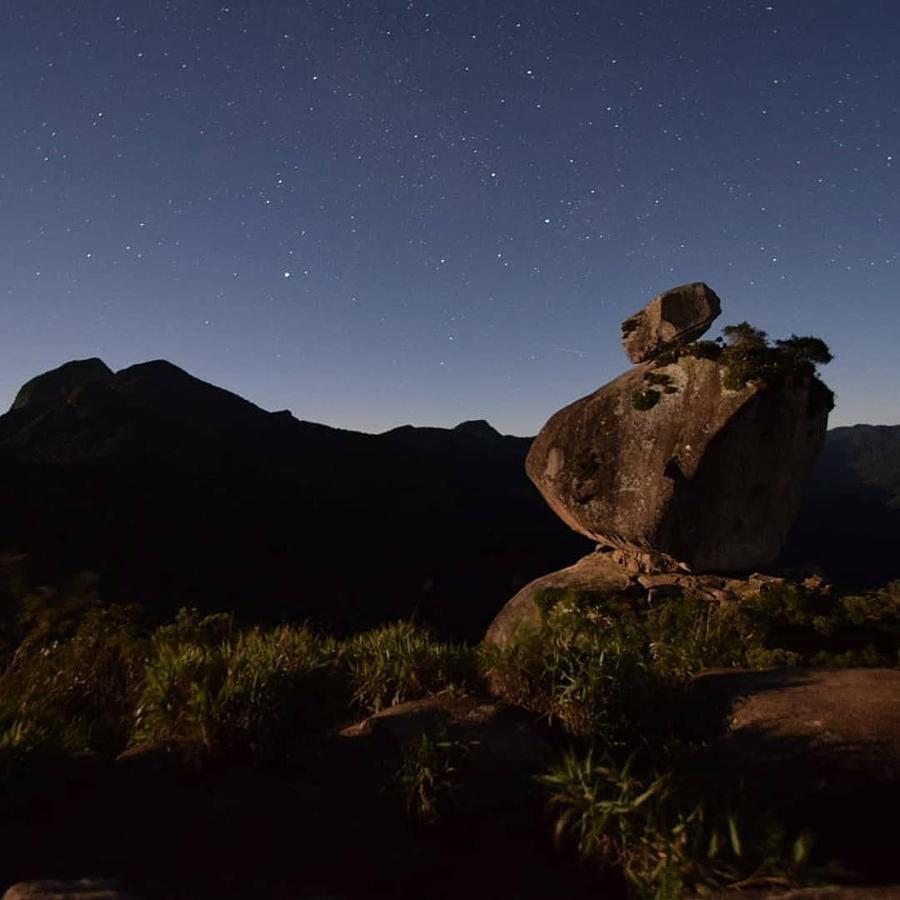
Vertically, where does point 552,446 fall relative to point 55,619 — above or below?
above

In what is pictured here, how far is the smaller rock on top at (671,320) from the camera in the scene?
2205 centimetres

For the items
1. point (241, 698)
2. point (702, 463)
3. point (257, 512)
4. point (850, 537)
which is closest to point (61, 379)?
point (257, 512)

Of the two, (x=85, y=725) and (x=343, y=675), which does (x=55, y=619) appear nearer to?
(x=85, y=725)

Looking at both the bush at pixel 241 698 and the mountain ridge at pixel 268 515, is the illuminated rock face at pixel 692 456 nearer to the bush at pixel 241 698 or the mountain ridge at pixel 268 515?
the mountain ridge at pixel 268 515

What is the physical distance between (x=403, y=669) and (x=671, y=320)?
20.0 m

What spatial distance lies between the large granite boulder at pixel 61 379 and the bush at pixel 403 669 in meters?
146

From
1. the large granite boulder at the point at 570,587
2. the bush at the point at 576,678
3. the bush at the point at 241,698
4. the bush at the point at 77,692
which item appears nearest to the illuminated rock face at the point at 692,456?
the large granite boulder at the point at 570,587

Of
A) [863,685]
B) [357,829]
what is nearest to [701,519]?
[863,685]

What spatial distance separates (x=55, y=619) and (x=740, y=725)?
42.3ft

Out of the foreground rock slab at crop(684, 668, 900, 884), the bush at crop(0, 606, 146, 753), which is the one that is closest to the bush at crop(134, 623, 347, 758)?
the bush at crop(0, 606, 146, 753)

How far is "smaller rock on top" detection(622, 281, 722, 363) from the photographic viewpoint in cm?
2205

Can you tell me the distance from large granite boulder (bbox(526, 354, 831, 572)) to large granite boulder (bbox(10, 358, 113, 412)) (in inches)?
5456

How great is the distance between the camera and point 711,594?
19.6 m

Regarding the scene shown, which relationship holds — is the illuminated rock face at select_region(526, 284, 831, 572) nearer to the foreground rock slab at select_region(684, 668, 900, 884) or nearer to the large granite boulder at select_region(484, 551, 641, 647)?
the large granite boulder at select_region(484, 551, 641, 647)
